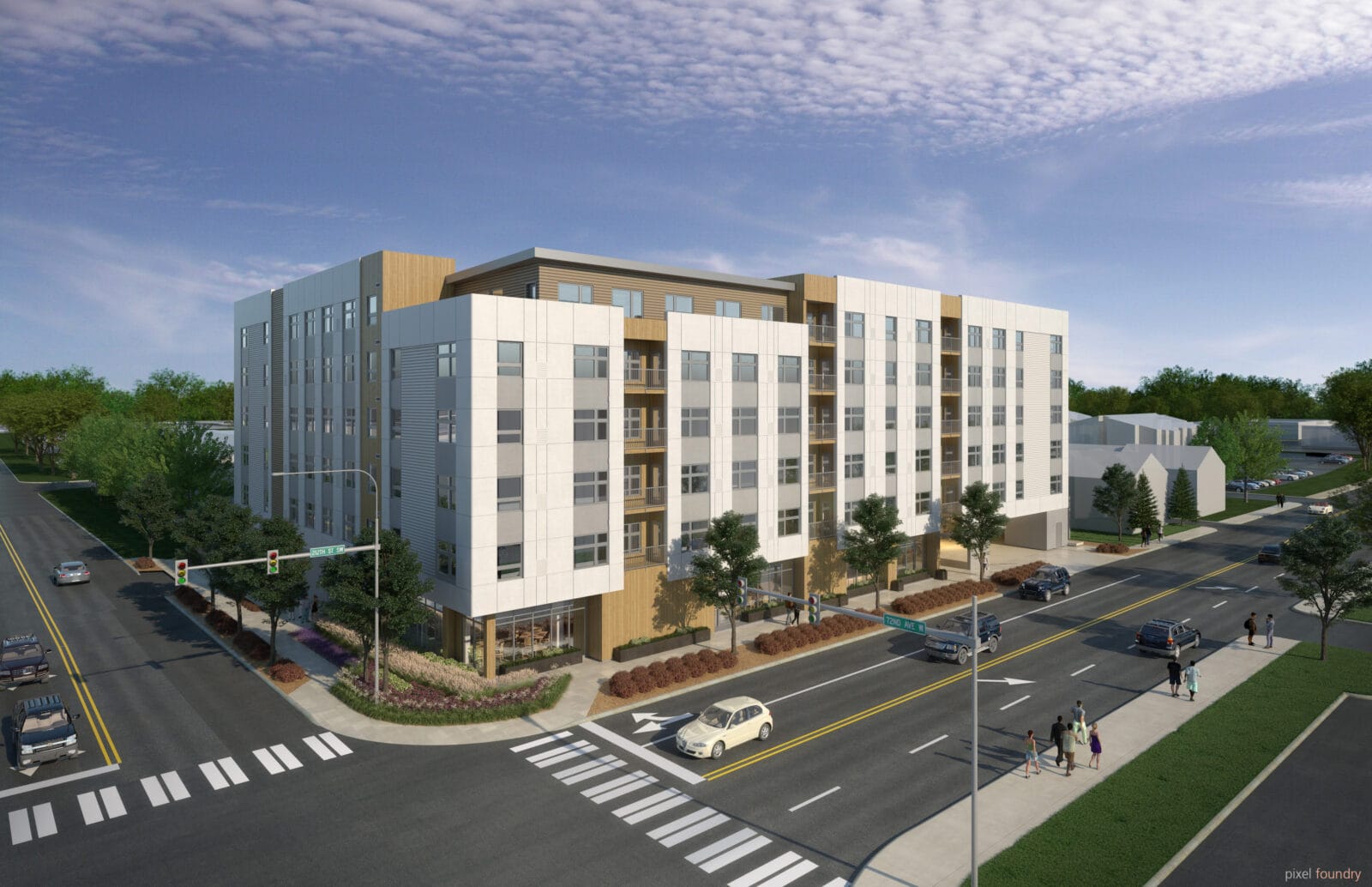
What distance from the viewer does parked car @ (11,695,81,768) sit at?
2672cm

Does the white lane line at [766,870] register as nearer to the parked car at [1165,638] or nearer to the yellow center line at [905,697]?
the yellow center line at [905,697]

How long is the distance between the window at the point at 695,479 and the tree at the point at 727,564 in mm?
2601

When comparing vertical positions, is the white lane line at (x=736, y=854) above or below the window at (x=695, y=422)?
below

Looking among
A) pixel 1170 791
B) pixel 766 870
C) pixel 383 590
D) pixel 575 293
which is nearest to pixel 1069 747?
pixel 1170 791

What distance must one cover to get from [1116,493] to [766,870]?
209 feet

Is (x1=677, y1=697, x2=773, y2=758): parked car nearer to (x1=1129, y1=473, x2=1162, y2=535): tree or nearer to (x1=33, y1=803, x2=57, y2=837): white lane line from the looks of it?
(x1=33, y1=803, x2=57, y2=837): white lane line

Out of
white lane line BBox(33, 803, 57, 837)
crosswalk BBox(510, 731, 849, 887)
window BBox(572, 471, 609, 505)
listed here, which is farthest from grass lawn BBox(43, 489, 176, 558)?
crosswalk BBox(510, 731, 849, 887)

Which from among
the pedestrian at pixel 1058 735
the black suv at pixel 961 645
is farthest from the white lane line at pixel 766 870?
the black suv at pixel 961 645

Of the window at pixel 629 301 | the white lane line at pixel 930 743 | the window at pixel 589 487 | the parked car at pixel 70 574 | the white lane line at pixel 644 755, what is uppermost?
the window at pixel 629 301

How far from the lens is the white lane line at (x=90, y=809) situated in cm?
2359

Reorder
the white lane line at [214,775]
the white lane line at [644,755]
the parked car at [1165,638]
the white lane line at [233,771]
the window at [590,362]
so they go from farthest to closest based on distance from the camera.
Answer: the parked car at [1165,638], the window at [590,362], the white lane line at [644,755], the white lane line at [233,771], the white lane line at [214,775]

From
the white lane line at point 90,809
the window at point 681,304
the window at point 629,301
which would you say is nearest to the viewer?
the white lane line at point 90,809

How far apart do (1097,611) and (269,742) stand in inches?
1798

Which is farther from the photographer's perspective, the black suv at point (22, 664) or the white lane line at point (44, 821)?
the black suv at point (22, 664)
